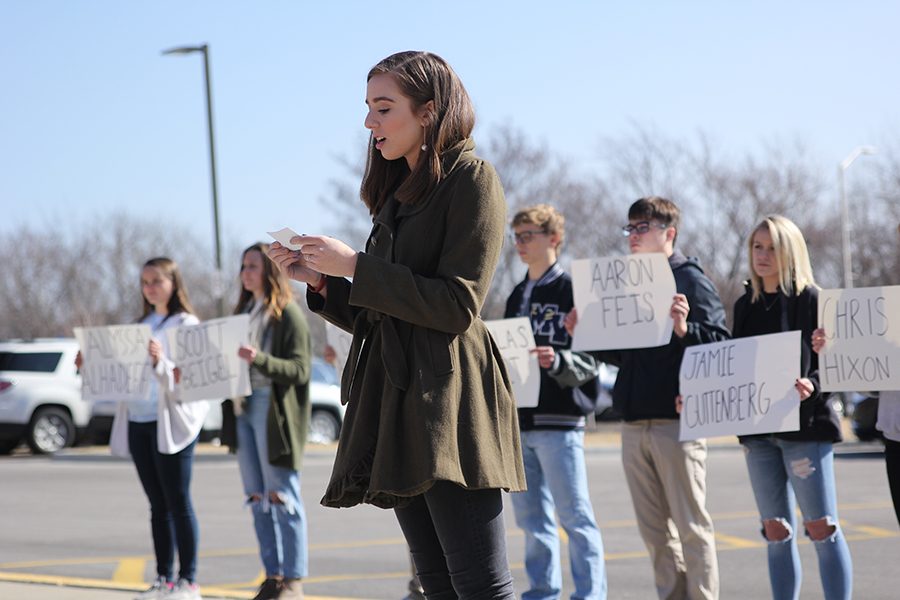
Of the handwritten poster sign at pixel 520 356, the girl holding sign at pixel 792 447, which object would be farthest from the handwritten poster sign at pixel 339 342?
the girl holding sign at pixel 792 447

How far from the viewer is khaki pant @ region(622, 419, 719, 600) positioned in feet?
19.5

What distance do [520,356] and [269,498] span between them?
5.62 feet

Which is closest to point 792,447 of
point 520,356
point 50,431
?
point 520,356

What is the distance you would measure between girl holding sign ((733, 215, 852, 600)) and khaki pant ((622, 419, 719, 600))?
0.92 feet

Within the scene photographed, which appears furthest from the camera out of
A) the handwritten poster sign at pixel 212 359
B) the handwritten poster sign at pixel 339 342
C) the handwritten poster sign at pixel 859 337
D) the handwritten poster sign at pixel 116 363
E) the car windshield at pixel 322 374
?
A: the car windshield at pixel 322 374

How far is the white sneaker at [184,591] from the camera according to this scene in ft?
23.2

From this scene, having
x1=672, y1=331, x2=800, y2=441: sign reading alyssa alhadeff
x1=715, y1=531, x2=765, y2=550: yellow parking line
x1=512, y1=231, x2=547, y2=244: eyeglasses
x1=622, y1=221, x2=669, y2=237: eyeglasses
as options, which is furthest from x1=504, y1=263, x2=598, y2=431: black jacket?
x1=715, y1=531, x2=765, y2=550: yellow parking line

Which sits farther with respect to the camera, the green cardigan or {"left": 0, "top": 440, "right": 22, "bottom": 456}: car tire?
{"left": 0, "top": 440, "right": 22, "bottom": 456}: car tire

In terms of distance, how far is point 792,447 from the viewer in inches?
226

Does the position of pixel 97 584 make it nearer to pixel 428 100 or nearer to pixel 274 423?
pixel 274 423

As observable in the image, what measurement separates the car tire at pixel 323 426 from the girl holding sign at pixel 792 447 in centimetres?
1724

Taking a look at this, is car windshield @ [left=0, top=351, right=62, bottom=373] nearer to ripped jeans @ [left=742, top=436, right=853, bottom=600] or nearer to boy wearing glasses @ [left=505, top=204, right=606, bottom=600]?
boy wearing glasses @ [left=505, top=204, right=606, bottom=600]

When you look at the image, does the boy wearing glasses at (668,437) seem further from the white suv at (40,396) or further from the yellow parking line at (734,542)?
the white suv at (40,396)

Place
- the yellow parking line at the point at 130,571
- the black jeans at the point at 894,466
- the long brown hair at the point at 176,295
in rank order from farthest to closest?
the yellow parking line at the point at 130,571
the long brown hair at the point at 176,295
the black jeans at the point at 894,466
